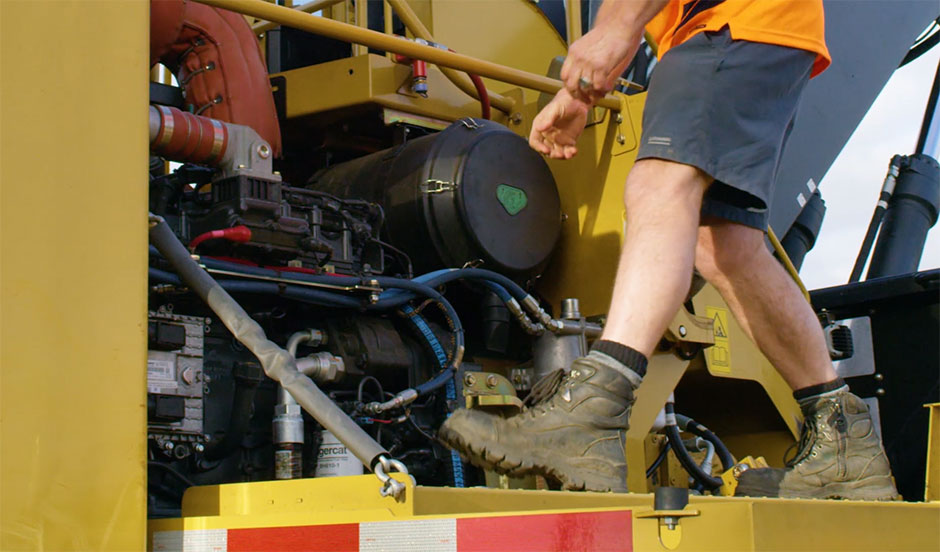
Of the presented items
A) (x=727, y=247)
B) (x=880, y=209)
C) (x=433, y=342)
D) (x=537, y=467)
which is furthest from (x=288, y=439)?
(x=880, y=209)

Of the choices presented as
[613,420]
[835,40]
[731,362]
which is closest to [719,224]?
[613,420]

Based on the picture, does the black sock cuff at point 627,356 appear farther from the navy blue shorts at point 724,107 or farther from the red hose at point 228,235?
the red hose at point 228,235

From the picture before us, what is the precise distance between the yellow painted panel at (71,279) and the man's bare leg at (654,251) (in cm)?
84

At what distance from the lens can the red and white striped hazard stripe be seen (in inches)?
62.2

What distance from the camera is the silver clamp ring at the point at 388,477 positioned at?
1770 millimetres

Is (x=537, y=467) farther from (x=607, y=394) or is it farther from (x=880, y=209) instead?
(x=880, y=209)

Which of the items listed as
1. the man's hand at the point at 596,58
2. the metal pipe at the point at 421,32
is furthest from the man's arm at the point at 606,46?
the metal pipe at the point at 421,32

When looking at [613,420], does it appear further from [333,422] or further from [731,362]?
[731,362]

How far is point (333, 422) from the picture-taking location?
2.10m

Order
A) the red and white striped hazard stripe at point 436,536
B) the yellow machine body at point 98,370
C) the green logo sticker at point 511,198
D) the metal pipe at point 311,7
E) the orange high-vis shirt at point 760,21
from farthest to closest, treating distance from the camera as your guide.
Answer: the metal pipe at point 311,7 → the green logo sticker at point 511,198 → the orange high-vis shirt at point 760,21 → the yellow machine body at point 98,370 → the red and white striped hazard stripe at point 436,536

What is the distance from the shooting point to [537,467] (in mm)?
2127

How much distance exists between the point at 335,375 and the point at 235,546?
3.34ft

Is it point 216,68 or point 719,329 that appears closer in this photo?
point 216,68

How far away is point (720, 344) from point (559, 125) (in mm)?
1403
